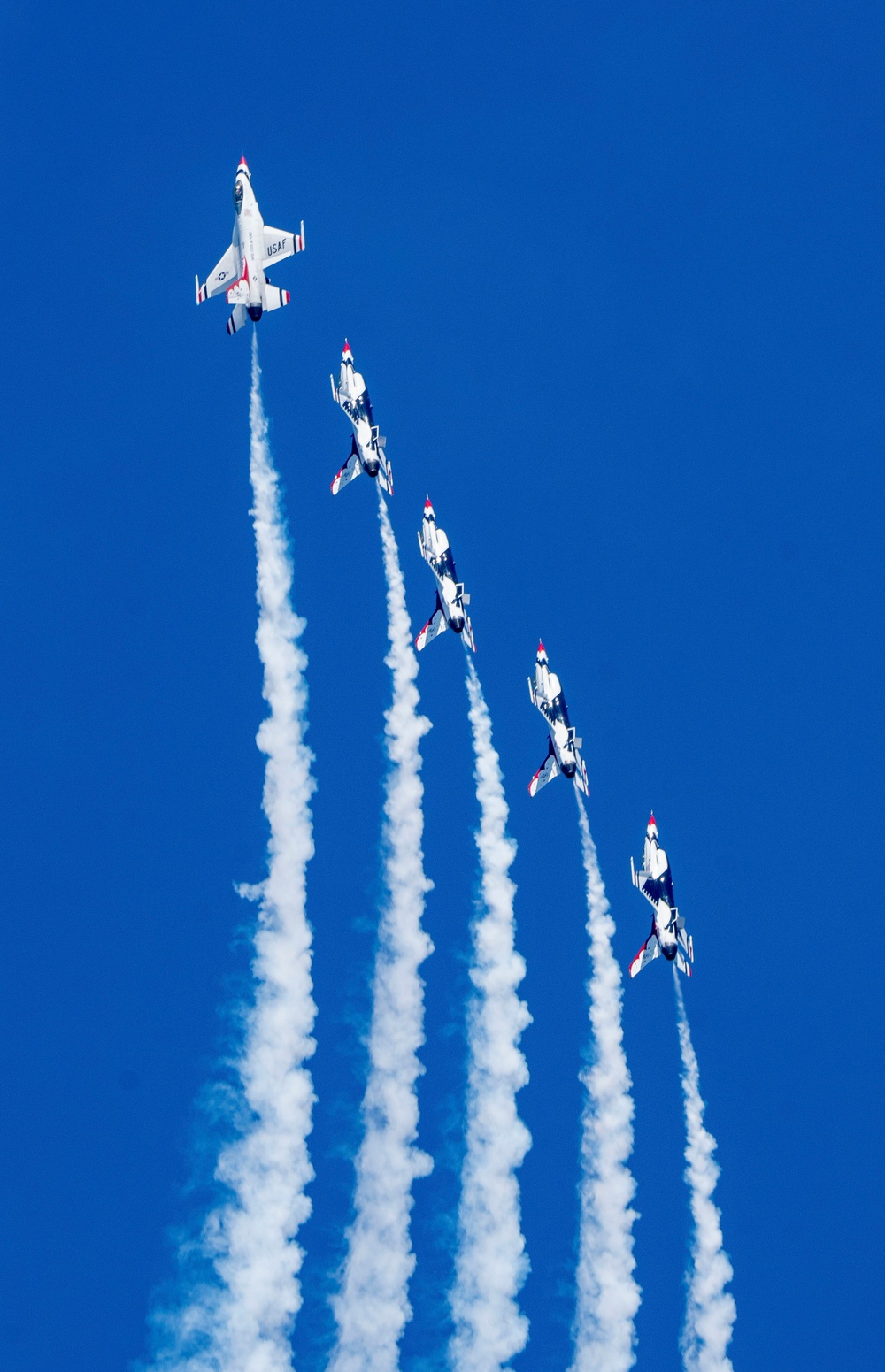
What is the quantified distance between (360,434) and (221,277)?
918 centimetres

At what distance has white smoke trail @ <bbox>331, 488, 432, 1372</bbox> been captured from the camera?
280 feet

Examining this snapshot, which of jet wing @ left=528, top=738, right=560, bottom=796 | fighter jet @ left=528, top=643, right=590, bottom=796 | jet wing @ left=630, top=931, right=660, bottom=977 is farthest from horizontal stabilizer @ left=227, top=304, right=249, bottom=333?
jet wing @ left=630, top=931, right=660, bottom=977

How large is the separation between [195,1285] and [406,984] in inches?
549

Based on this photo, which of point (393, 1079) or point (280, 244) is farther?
point (280, 244)

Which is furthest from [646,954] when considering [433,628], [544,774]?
[433,628]

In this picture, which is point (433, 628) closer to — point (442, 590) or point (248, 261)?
point (442, 590)

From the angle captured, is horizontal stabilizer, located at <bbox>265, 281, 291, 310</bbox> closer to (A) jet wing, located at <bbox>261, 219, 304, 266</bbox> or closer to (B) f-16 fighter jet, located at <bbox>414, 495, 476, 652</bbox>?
(A) jet wing, located at <bbox>261, 219, 304, 266</bbox>

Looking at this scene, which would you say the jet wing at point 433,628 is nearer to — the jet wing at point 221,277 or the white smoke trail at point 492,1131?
the white smoke trail at point 492,1131

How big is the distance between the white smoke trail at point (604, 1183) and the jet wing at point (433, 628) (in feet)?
35.7

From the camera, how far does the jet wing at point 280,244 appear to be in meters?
97.2

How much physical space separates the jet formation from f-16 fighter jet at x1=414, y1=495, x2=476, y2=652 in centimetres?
4

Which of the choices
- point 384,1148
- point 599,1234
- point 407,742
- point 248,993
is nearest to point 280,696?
point 407,742

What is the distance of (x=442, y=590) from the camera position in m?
94.4

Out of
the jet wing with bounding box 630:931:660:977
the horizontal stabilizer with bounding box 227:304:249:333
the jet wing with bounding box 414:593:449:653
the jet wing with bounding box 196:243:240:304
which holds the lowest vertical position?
the jet wing with bounding box 630:931:660:977
